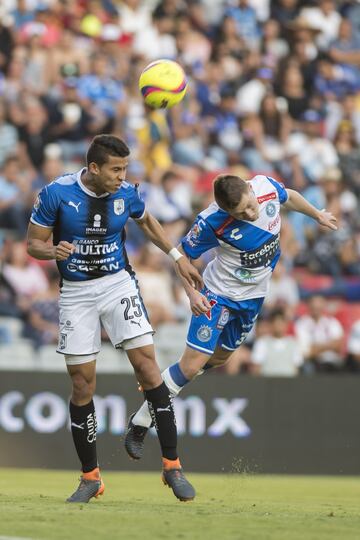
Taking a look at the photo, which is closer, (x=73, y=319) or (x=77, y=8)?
(x=73, y=319)

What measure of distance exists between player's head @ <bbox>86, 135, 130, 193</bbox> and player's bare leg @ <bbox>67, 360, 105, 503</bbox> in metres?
1.33

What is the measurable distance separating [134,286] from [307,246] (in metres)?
9.18

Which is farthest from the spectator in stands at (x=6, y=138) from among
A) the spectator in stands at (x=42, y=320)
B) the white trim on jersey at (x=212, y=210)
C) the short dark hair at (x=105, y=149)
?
the short dark hair at (x=105, y=149)

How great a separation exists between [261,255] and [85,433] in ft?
6.58

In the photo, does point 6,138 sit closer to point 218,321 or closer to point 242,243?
point 218,321

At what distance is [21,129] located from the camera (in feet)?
58.0

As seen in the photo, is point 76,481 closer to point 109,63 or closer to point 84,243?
point 84,243

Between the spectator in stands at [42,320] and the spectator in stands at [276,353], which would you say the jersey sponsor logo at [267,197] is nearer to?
the spectator in stands at [276,353]

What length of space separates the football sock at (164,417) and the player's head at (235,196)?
1437mm

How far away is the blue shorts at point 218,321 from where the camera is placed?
10117 millimetres

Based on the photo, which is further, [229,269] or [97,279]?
[229,269]

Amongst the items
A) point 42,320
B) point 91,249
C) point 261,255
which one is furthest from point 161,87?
point 42,320

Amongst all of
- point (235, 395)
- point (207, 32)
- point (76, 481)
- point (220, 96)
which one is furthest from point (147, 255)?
point (207, 32)

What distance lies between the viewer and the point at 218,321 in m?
10.1
